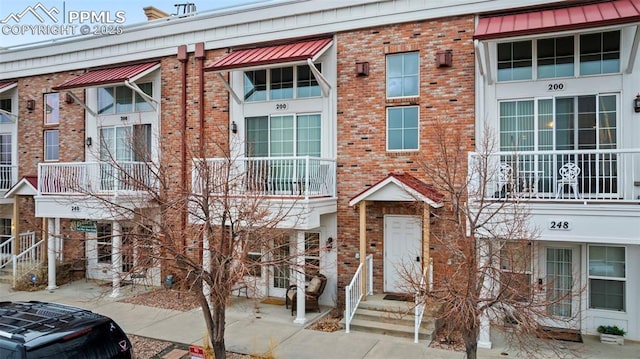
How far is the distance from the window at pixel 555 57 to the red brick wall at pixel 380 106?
153 centimetres

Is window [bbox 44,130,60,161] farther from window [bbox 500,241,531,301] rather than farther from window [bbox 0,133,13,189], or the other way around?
window [bbox 500,241,531,301]

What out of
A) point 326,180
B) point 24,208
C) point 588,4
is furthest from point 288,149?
point 24,208

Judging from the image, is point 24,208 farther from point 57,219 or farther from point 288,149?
point 288,149

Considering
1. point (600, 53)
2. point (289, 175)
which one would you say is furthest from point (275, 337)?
point (600, 53)

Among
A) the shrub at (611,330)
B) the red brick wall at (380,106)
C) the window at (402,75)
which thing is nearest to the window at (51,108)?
the red brick wall at (380,106)

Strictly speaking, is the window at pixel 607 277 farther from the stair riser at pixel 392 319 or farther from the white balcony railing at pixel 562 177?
the stair riser at pixel 392 319

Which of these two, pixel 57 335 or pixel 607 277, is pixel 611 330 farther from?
pixel 57 335

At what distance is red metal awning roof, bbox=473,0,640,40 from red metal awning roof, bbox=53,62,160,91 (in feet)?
32.9

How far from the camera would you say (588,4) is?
10.1m

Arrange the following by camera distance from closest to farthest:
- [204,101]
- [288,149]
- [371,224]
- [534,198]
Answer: [534,198], [371,224], [288,149], [204,101]

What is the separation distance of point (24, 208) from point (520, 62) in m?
17.6

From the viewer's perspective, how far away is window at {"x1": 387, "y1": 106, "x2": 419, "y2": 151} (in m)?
11.6

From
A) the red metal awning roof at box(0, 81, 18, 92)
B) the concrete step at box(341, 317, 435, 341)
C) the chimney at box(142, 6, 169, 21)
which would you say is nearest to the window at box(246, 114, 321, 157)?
the concrete step at box(341, 317, 435, 341)

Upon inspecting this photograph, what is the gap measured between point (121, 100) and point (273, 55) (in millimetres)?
6489
